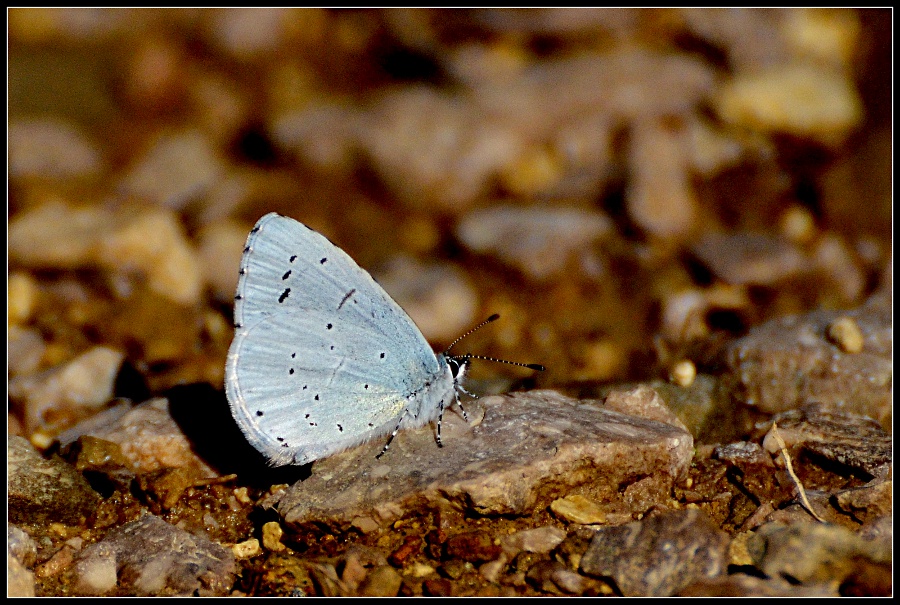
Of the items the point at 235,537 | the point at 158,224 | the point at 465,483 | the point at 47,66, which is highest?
the point at 47,66

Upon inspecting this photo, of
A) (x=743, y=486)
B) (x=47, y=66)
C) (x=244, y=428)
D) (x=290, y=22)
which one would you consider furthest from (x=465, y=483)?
(x=47, y=66)

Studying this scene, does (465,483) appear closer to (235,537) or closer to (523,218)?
(235,537)

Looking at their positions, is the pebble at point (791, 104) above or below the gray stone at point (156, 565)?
above

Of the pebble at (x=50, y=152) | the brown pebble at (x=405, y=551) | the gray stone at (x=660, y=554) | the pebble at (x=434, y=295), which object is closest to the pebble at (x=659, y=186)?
the pebble at (x=434, y=295)

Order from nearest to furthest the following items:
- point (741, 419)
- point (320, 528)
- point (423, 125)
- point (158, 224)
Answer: point (320, 528), point (741, 419), point (158, 224), point (423, 125)

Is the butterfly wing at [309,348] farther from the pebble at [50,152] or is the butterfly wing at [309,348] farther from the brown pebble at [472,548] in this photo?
the pebble at [50,152]

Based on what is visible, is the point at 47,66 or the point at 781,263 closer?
the point at 781,263

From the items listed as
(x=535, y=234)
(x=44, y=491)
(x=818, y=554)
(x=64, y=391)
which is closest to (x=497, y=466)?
(x=818, y=554)
